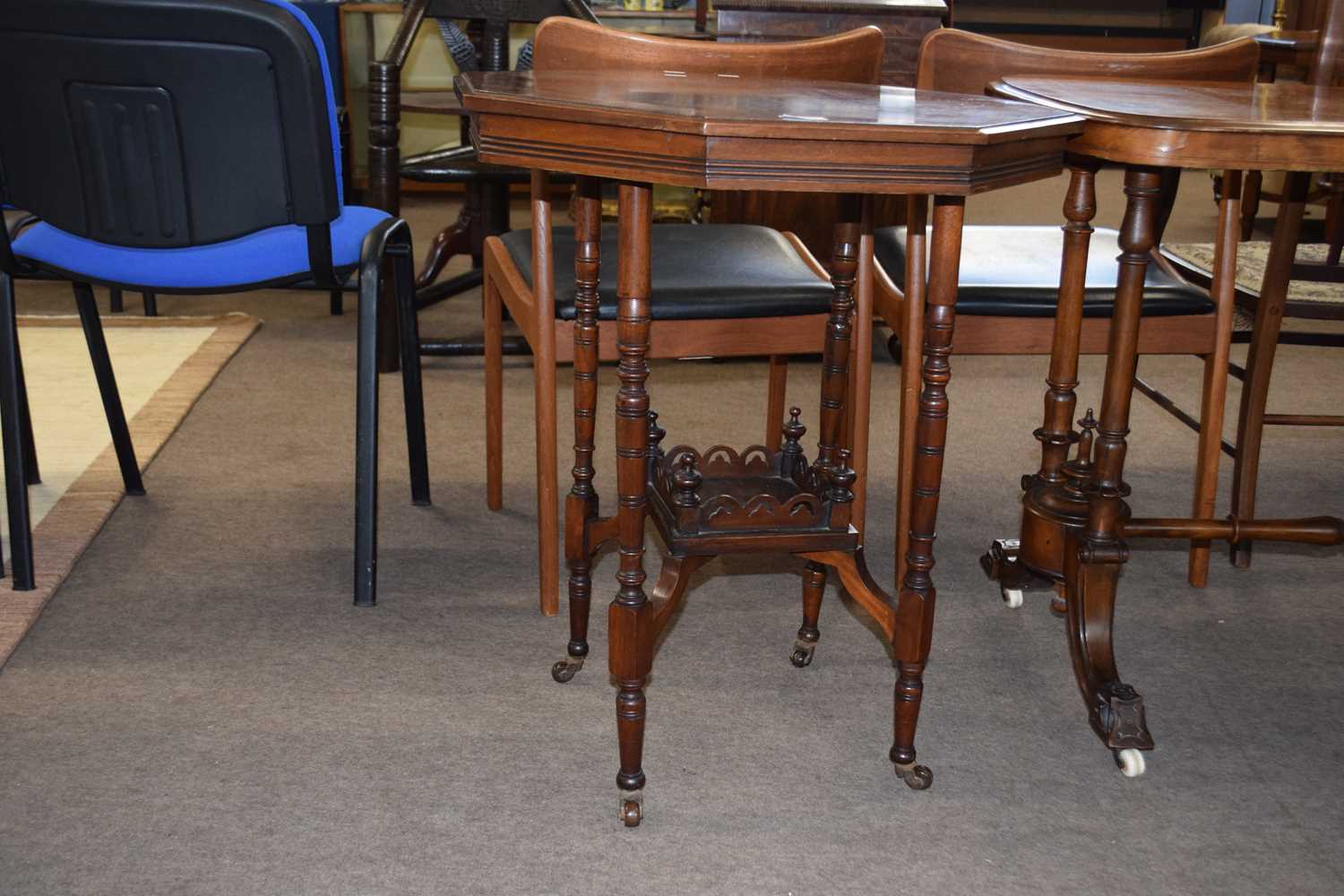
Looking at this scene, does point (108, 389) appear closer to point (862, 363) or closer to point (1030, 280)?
point (862, 363)

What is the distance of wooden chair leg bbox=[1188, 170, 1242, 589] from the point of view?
6.21ft

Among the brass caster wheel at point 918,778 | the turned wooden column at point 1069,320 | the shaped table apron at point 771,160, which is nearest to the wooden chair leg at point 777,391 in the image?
the turned wooden column at point 1069,320

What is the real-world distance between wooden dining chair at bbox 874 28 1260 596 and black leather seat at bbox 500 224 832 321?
0.15 meters

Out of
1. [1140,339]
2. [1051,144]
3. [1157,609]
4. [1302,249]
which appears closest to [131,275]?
[1051,144]

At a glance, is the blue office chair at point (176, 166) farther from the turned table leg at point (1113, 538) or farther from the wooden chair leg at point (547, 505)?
the turned table leg at point (1113, 538)

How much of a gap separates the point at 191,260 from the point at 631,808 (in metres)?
0.99

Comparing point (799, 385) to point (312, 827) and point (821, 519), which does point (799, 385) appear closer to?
point (821, 519)

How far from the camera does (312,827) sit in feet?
4.65

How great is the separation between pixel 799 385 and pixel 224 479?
130 centimetres

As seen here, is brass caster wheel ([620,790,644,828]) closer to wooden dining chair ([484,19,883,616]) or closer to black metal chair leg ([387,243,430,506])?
wooden dining chair ([484,19,883,616])

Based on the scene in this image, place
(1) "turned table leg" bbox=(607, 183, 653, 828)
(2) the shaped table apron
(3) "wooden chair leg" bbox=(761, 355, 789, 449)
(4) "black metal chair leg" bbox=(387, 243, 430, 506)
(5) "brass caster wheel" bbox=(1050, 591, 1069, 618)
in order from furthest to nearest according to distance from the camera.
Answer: (3) "wooden chair leg" bbox=(761, 355, 789, 449) < (4) "black metal chair leg" bbox=(387, 243, 430, 506) < (5) "brass caster wheel" bbox=(1050, 591, 1069, 618) < (1) "turned table leg" bbox=(607, 183, 653, 828) < (2) the shaped table apron

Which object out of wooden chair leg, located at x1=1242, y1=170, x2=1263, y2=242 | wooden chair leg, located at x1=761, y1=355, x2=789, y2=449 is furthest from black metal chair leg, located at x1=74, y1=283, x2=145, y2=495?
wooden chair leg, located at x1=1242, y1=170, x2=1263, y2=242

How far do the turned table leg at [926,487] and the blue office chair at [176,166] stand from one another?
82cm

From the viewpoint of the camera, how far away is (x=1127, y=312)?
5.32 feet
